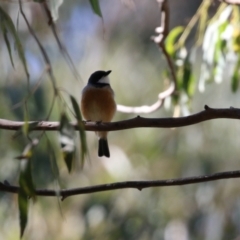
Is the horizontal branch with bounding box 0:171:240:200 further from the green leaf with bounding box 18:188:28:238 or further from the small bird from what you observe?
the small bird

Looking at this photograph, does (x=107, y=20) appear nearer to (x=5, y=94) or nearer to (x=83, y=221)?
(x=5, y=94)

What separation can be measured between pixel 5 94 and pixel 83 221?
1.23 meters

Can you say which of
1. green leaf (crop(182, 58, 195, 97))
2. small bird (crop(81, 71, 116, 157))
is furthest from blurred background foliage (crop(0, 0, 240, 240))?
green leaf (crop(182, 58, 195, 97))

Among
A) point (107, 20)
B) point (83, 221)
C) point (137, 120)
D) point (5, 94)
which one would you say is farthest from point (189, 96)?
point (107, 20)

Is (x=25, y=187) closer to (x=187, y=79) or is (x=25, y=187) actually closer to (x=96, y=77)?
(x=187, y=79)

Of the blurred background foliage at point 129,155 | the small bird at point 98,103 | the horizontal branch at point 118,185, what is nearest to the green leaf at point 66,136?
the horizontal branch at point 118,185

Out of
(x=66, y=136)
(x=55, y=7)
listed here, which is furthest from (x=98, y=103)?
(x=66, y=136)

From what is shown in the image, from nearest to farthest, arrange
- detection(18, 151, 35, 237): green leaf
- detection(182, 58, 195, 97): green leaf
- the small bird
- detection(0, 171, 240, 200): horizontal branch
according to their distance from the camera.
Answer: detection(18, 151, 35, 237): green leaf
detection(0, 171, 240, 200): horizontal branch
detection(182, 58, 195, 97): green leaf
the small bird

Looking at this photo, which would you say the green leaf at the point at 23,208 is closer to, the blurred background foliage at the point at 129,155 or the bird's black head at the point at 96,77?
the bird's black head at the point at 96,77

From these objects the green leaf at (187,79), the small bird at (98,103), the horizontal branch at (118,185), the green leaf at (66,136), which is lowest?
the small bird at (98,103)

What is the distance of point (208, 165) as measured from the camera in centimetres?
463

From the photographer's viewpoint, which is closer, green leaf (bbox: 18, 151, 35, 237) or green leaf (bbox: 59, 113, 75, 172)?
green leaf (bbox: 59, 113, 75, 172)

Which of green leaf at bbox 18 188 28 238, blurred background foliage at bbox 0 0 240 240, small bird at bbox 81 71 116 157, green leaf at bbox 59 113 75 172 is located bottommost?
blurred background foliage at bbox 0 0 240 240

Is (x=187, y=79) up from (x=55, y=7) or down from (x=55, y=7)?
down
